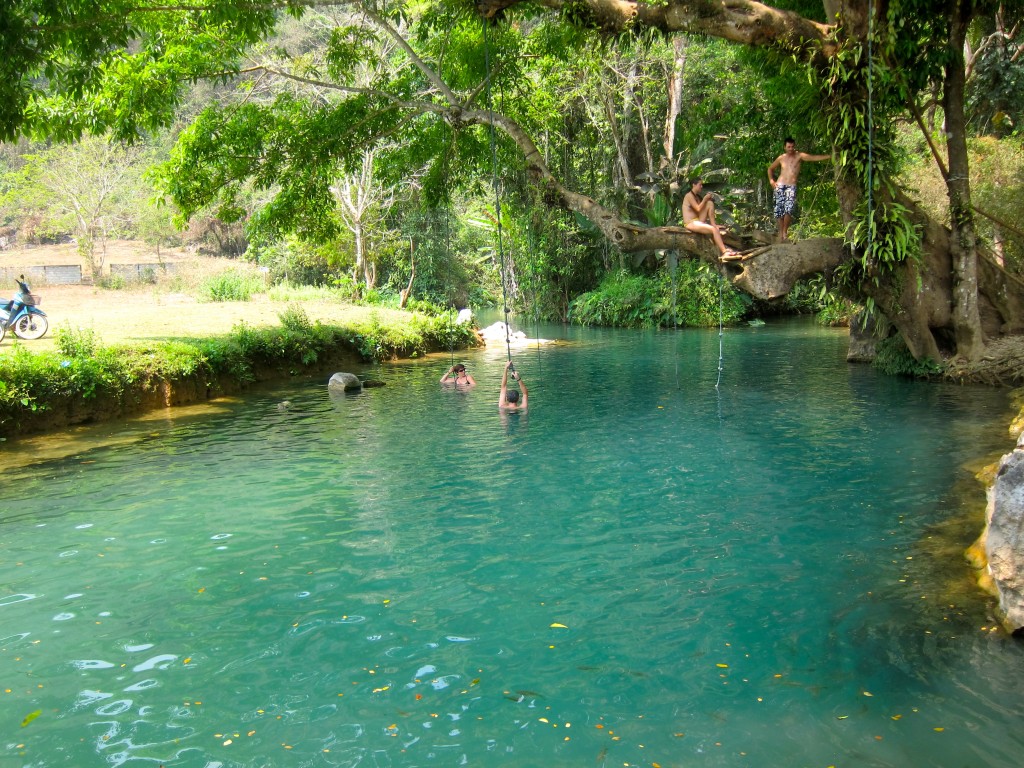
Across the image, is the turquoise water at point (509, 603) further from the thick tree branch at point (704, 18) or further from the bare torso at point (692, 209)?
the thick tree branch at point (704, 18)

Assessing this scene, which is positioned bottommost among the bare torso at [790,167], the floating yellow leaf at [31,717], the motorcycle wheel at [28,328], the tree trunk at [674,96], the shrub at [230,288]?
the floating yellow leaf at [31,717]

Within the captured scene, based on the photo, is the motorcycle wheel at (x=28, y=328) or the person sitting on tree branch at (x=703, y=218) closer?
the person sitting on tree branch at (x=703, y=218)

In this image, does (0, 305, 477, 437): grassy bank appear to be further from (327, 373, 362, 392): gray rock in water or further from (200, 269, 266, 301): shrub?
(200, 269, 266, 301): shrub

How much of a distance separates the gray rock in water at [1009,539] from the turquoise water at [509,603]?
0.28 m

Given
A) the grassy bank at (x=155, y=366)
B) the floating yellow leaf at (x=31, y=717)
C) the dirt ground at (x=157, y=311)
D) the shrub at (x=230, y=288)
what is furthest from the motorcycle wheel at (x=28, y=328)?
the floating yellow leaf at (x=31, y=717)

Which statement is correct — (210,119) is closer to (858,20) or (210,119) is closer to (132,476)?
(132,476)

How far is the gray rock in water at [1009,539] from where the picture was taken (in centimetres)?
550

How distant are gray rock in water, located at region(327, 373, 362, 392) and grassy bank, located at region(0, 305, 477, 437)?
7.05 ft

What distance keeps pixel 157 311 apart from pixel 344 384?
35.2ft

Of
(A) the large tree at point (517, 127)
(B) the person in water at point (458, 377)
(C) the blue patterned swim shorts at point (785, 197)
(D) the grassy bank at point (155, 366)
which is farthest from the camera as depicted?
(B) the person in water at point (458, 377)

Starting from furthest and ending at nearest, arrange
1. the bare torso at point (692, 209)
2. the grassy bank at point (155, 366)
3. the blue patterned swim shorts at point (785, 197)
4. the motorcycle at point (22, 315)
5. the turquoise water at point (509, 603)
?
the motorcycle at point (22, 315) → the bare torso at point (692, 209) → the blue patterned swim shorts at point (785, 197) → the grassy bank at point (155, 366) → the turquoise water at point (509, 603)

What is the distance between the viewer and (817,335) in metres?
28.8

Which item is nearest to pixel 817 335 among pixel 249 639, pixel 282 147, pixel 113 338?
pixel 282 147

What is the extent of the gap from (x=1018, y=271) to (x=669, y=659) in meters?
16.6
